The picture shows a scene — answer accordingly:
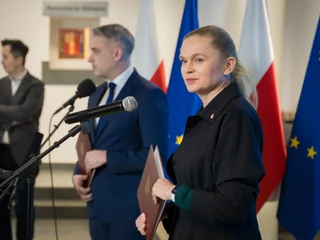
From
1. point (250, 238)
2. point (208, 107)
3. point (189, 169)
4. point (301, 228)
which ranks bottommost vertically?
point (301, 228)

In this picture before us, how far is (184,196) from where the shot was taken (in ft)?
4.27

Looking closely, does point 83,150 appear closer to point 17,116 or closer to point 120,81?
point 120,81

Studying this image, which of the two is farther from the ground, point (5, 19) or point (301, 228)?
point (5, 19)

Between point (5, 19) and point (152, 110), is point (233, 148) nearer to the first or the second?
point (152, 110)

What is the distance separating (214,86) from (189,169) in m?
0.23

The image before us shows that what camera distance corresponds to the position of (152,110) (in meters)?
2.13

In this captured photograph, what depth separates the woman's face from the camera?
1354mm

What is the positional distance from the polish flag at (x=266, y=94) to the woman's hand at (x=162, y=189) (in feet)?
5.16

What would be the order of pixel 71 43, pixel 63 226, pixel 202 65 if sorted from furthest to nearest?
1. pixel 71 43
2. pixel 63 226
3. pixel 202 65

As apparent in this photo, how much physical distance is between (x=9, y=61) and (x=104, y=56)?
50.4 inches

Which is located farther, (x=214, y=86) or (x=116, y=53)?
(x=116, y=53)

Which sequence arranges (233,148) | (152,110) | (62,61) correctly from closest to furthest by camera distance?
(233,148), (152,110), (62,61)

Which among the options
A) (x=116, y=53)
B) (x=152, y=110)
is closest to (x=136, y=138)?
(x=152, y=110)

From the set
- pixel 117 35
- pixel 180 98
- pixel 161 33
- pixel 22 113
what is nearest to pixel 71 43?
pixel 161 33
